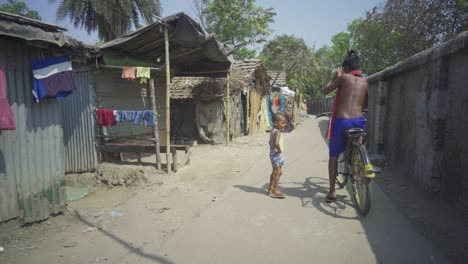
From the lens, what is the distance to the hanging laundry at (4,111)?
363cm

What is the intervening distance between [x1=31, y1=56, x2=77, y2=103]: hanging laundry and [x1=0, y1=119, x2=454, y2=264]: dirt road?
1949 millimetres

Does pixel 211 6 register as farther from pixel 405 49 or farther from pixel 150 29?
pixel 150 29

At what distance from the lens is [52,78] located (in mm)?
4500

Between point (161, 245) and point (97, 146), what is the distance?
4906 mm

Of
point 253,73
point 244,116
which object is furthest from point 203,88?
point 244,116

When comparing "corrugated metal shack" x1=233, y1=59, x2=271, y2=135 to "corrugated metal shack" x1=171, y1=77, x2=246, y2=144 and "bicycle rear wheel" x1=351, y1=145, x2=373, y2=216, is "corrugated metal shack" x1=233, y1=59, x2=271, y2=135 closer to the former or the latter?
"corrugated metal shack" x1=171, y1=77, x2=246, y2=144

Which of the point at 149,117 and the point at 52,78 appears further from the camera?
the point at 149,117

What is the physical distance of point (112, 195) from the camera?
6.49m

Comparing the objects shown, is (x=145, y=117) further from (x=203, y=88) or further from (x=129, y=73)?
(x=203, y=88)

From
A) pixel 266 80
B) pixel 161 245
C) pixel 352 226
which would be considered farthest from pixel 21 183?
pixel 266 80

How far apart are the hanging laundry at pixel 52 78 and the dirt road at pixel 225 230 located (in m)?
1.95

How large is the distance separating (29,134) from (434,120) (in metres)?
5.94

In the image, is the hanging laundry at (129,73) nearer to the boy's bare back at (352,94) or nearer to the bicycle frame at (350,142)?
the boy's bare back at (352,94)

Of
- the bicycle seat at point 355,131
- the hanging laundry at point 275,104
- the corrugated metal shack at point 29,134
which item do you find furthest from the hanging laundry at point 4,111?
the hanging laundry at point 275,104
